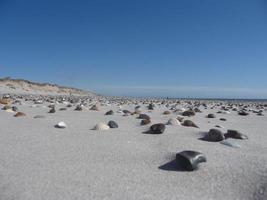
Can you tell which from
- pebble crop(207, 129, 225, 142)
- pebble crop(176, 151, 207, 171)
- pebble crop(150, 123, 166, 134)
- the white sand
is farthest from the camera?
pebble crop(150, 123, 166, 134)

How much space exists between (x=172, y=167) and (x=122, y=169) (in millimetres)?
355

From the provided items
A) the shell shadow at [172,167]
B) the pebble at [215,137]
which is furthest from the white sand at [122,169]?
the pebble at [215,137]

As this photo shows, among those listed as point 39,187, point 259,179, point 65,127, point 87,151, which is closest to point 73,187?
point 39,187

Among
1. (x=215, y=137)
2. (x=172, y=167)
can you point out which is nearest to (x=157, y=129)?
(x=215, y=137)

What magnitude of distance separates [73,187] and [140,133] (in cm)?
178

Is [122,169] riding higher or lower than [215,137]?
lower

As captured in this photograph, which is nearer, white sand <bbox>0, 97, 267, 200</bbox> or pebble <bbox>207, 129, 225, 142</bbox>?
white sand <bbox>0, 97, 267, 200</bbox>

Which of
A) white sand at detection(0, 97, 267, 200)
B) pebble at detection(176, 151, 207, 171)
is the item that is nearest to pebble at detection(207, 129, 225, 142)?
white sand at detection(0, 97, 267, 200)

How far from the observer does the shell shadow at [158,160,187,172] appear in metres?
2.10

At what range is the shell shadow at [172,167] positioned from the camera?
2.10m

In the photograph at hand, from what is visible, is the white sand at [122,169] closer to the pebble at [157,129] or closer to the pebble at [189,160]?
the pebble at [189,160]

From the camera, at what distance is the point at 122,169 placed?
6.93ft

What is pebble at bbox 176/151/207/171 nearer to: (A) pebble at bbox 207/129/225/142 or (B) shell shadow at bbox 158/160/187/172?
(B) shell shadow at bbox 158/160/187/172

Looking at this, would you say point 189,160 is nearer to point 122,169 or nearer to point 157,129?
point 122,169
